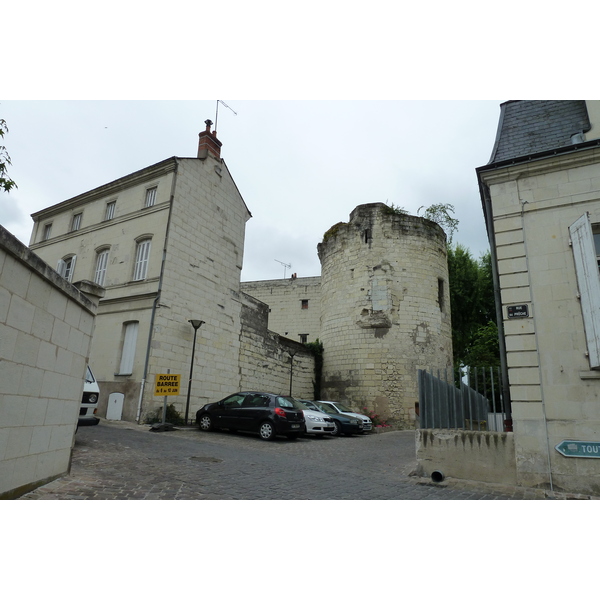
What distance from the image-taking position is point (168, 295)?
575 inches

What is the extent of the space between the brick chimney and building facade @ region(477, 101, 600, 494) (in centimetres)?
1262

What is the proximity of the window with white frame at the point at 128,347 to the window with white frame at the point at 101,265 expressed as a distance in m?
2.86

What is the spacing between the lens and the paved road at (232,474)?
17.6ft

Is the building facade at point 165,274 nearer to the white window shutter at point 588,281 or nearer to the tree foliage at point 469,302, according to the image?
the white window shutter at point 588,281

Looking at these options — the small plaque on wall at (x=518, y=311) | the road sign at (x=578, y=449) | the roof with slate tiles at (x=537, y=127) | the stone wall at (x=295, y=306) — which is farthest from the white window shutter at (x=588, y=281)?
the stone wall at (x=295, y=306)

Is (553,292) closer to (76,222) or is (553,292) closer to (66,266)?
(66,266)

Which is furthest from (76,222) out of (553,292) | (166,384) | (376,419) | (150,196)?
(553,292)

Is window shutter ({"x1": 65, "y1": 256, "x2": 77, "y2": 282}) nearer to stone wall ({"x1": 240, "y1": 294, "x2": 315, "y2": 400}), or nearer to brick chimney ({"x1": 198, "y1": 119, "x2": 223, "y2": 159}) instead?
brick chimney ({"x1": 198, "y1": 119, "x2": 223, "y2": 159})

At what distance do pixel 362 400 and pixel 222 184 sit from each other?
10.9 m

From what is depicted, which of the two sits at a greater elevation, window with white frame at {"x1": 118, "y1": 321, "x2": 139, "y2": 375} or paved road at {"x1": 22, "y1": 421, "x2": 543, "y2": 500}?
window with white frame at {"x1": 118, "y1": 321, "x2": 139, "y2": 375}

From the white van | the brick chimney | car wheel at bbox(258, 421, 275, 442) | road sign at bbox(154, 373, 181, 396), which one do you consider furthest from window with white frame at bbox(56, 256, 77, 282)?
car wheel at bbox(258, 421, 275, 442)

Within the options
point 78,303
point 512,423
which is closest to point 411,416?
point 512,423

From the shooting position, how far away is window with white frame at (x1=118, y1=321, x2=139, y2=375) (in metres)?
14.3

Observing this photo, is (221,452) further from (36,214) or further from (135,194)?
(36,214)
